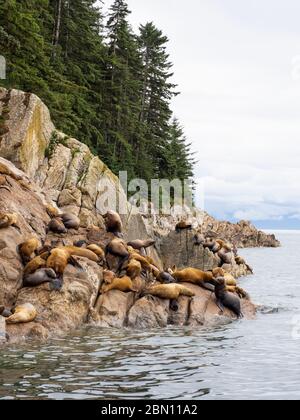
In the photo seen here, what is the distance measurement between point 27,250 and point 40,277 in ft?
3.92

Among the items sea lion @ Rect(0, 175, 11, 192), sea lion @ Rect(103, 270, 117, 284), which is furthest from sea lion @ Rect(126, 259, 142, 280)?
sea lion @ Rect(0, 175, 11, 192)

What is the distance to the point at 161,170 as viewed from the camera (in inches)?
2356

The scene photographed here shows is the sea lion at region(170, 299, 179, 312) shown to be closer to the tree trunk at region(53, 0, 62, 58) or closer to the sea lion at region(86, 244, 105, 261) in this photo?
the sea lion at region(86, 244, 105, 261)

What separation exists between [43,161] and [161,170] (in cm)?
3450

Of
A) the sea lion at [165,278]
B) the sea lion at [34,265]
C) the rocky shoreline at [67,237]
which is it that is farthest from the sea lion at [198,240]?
the sea lion at [34,265]

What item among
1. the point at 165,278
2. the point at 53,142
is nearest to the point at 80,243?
the point at 165,278

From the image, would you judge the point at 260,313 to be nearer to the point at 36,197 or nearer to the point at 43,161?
the point at 36,197

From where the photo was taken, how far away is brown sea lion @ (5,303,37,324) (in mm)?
12945

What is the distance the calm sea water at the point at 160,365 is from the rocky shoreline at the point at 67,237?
0.77 meters

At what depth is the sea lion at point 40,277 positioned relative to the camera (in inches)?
575

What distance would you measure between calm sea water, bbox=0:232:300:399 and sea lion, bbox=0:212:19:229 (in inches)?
167

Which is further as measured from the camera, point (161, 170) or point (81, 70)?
point (161, 170)

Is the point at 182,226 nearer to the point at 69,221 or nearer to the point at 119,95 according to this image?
the point at 69,221
